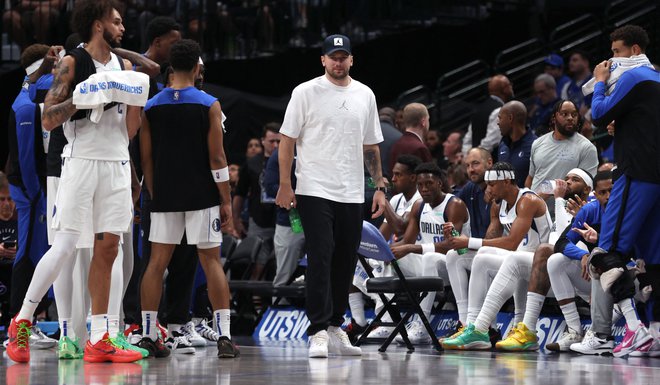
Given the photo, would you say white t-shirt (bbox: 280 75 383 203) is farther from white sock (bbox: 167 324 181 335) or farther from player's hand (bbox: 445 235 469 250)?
player's hand (bbox: 445 235 469 250)

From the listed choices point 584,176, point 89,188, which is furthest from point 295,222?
point 89,188

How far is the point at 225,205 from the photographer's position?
28.0 ft

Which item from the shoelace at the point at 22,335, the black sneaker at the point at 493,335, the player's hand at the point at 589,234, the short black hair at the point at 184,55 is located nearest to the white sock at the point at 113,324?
the shoelace at the point at 22,335

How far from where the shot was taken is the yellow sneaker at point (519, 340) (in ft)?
32.1

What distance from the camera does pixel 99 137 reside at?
25.3ft

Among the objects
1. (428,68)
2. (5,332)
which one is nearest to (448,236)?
(5,332)

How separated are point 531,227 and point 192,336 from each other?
10.0 feet

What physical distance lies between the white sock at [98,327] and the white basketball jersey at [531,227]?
13.4 ft

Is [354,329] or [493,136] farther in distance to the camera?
[493,136]

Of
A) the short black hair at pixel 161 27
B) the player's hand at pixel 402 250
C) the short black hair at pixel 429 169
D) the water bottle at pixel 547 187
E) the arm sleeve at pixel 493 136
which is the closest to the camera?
the short black hair at pixel 161 27

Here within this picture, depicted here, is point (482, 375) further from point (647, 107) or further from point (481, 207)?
point (481, 207)

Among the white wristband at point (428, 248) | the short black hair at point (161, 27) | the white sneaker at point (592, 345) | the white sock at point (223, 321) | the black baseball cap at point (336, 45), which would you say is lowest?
the white sneaker at point (592, 345)

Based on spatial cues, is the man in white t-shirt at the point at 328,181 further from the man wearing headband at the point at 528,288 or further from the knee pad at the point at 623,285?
the knee pad at the point at 623,285

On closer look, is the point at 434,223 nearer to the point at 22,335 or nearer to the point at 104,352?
the point at 104,352
